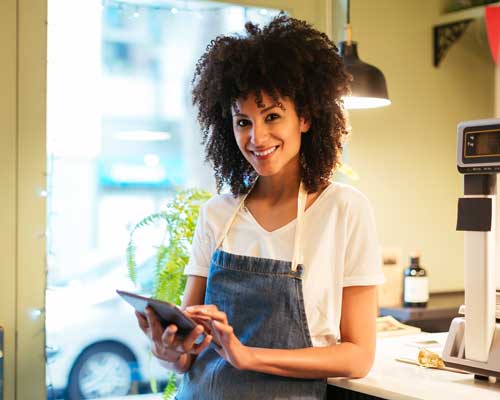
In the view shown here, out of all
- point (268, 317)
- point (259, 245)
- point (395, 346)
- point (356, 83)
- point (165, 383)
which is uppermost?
point (356, 83)

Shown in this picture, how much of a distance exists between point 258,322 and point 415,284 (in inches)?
65.3

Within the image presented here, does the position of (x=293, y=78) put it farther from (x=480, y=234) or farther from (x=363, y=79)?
(x=363, y=79)

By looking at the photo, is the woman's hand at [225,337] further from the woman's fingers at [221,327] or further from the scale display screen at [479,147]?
the scale display screen at [479,147]

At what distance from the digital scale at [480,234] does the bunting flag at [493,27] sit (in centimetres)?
205

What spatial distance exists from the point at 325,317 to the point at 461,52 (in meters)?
2.60

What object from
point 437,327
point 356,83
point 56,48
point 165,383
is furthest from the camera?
point 437,327

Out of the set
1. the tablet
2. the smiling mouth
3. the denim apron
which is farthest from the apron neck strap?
the tablet

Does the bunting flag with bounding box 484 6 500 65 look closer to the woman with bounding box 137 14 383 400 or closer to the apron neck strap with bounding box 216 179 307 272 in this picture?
the woman with bounding box 137 14 383 400

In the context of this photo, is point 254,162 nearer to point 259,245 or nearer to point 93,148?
point 259,245

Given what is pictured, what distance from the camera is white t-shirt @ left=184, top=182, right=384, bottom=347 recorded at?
1563 millimetres

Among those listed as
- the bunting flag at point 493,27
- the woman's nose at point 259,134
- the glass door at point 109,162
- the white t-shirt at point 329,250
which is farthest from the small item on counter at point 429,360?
the bunting flag at point 493,27

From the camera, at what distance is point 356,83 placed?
2520 millimetres

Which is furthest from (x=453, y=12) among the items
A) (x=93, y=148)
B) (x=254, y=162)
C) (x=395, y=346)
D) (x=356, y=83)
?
(x=254, y=162)

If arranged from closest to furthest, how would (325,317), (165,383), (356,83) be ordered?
(325,317) < (356,83) < (165,383)
